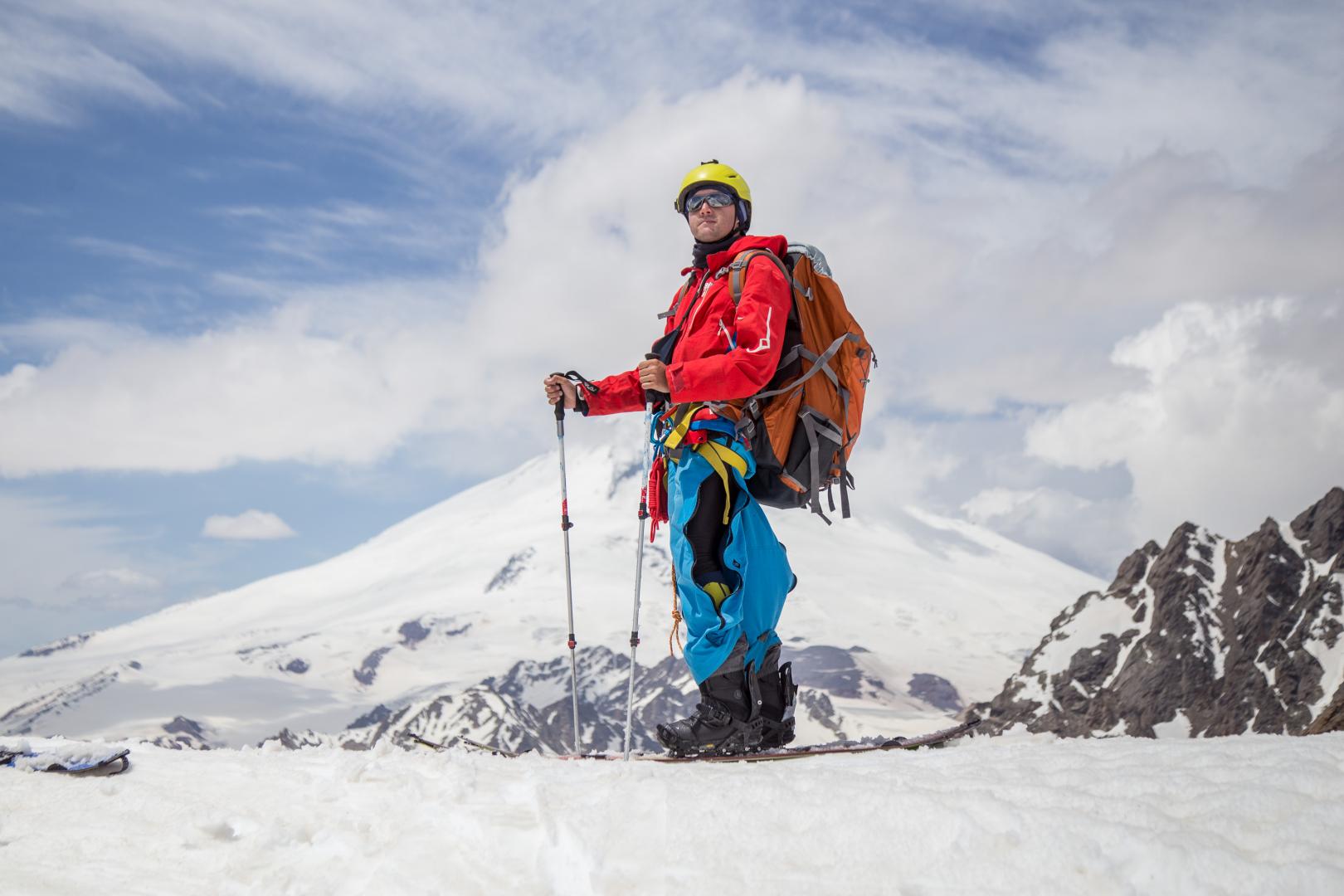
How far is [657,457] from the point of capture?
6504mm

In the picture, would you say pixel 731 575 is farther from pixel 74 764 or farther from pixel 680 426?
pixel 74 764

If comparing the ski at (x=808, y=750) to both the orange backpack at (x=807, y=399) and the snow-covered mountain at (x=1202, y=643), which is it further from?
the snow-covered mountain at (x=1202, y=643)

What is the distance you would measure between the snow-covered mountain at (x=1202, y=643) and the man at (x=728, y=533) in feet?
340

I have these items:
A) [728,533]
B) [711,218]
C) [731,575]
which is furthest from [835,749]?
[711,218]

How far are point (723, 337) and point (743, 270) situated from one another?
1.58ft

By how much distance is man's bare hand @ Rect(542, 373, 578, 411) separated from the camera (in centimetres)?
668

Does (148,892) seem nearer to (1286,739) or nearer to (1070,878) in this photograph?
(1070,878)

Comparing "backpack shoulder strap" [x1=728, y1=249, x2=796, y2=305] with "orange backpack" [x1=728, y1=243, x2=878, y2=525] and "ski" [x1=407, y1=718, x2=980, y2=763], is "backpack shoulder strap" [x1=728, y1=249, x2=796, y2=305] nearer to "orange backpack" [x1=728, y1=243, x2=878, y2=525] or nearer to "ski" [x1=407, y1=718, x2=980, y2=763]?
"orange backpack" [x1=728, y1=243, x2=878, y2=525]

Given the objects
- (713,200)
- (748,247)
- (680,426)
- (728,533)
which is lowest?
(728,533)

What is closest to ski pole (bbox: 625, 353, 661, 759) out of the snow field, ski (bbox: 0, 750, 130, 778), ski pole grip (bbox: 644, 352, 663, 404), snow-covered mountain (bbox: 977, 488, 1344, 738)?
ski pole grip (bbox: 644, 352, 663, 404)

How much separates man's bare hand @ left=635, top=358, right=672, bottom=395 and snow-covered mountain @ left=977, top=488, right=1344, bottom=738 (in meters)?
105

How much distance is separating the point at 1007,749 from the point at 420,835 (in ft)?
8.98

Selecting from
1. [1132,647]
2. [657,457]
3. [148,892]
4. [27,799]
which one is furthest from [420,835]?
[1132,647]

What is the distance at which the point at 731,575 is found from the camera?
20.0ft
